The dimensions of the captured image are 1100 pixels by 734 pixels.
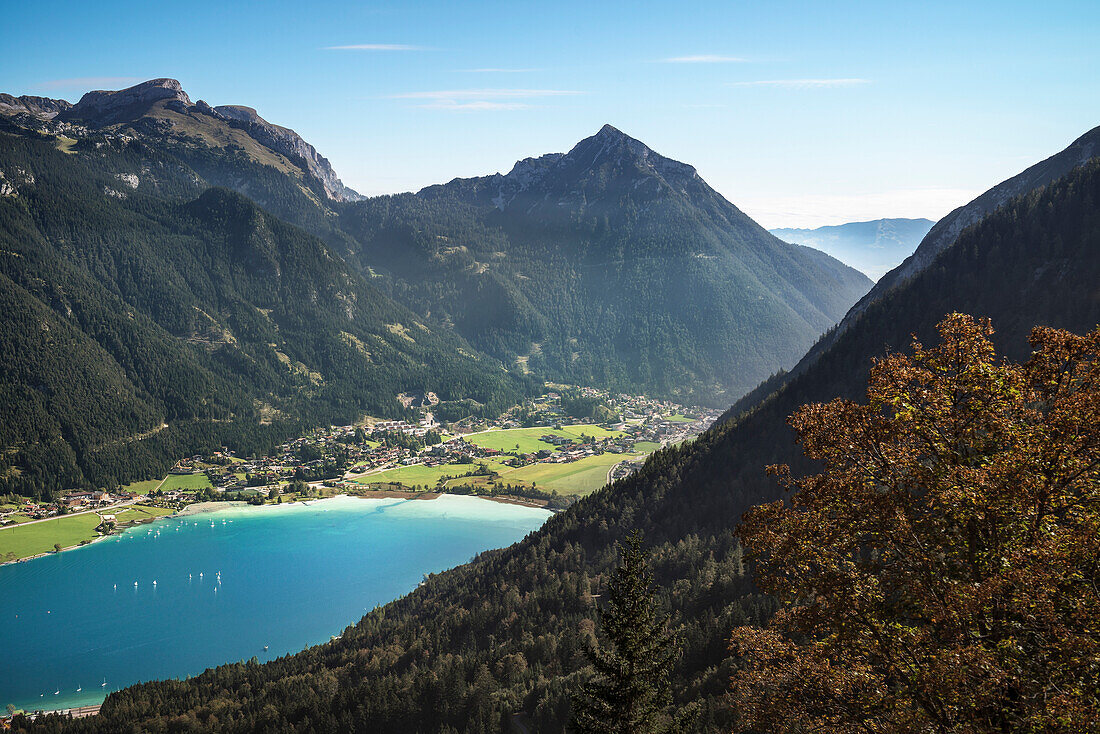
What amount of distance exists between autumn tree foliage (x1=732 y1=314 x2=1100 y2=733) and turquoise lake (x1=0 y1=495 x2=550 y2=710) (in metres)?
90.7

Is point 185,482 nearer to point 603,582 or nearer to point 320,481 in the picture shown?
point 320,481

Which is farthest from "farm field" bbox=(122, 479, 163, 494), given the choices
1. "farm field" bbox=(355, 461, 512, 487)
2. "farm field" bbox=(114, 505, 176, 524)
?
"farm field" bbox=(355, 461, 512, 487)

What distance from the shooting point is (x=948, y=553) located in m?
10.4

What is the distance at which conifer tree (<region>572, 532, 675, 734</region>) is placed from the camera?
1752cm

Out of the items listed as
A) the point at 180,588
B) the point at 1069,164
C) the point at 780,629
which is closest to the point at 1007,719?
the point at 780,629

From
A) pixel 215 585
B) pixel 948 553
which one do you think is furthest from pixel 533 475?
pixel 948 553

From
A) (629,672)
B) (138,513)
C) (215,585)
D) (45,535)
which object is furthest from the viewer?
(138,513)

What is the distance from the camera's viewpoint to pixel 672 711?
141 ft

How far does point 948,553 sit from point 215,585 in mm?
120829

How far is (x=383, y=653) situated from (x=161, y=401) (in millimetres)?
161929

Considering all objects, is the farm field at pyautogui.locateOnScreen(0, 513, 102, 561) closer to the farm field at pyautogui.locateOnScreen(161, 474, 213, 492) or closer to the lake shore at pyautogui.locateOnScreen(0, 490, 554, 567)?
the lake shore at pyautogui.locateOnScreen(0, 490, 554, 567)

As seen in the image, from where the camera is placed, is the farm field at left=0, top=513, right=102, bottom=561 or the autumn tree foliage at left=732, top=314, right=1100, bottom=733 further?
the farm field at left=0, top=513, right=102, bottom=561

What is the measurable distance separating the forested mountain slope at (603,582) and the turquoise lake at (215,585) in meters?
13.1

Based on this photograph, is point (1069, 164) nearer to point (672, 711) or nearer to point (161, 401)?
point (672, 711)
